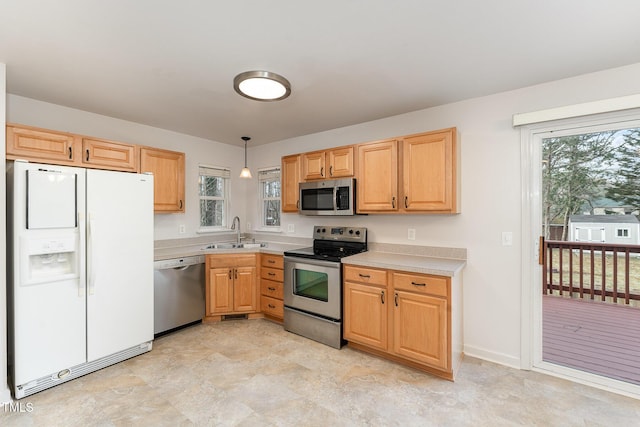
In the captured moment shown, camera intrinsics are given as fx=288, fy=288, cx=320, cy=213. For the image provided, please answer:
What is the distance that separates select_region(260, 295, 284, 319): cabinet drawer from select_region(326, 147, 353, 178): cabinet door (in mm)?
1674

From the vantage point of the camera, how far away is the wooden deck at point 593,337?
2.36 meters

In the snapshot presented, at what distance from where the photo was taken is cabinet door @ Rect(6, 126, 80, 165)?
2.26 meters

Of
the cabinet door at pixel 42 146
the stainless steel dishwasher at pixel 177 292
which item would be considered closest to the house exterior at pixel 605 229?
the stainless steel dishwasher at pixel 177 292

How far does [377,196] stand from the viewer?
3.02 m

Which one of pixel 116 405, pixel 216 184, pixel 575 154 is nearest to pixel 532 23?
pixel 575 154

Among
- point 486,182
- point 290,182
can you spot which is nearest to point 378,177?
point 486,182

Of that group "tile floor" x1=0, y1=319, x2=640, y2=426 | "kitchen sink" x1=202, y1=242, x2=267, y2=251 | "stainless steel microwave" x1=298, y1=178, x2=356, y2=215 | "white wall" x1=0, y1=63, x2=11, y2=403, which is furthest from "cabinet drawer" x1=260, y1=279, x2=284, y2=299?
"white wall" x1=0, y1=63, x2=11, y2=403

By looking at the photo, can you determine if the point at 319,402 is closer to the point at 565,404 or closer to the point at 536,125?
the point at 565,404

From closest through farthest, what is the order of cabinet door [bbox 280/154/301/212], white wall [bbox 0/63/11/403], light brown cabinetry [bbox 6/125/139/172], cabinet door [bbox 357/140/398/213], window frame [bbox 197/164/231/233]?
white wall [bbox 0/63/11/403] → light brown cabinetry [bbox 6/125/139/172] → cabinet door [bbox 357/140/398/213] → cabinet door [bbox 280/154/301/212] → window frame [bbox 197/164/231/233]

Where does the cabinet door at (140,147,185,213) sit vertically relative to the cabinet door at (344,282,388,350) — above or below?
above

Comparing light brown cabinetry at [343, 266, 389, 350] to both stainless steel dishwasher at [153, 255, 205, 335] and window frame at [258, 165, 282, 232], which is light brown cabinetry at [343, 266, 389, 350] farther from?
window frame at [258, 165, 282, 232]

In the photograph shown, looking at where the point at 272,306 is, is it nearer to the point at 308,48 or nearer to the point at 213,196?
the point at 213,196

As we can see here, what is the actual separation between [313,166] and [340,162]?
39cm

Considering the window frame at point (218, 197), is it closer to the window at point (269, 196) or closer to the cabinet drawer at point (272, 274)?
the window at point (269, 196)
